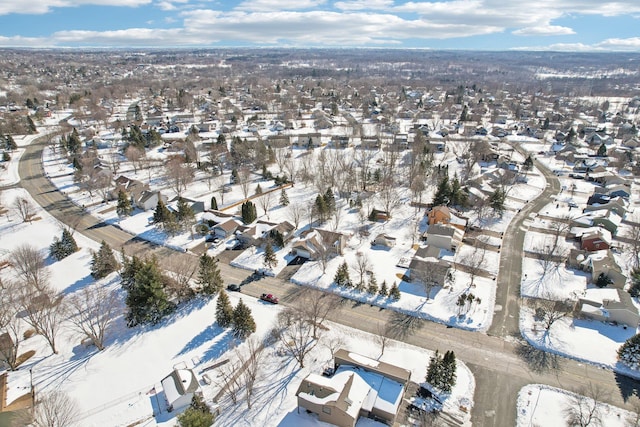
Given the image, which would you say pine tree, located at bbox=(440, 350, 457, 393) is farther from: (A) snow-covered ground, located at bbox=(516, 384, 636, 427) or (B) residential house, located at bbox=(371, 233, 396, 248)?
(B) residential house, located at bbox=(371, 233, 396, 248)

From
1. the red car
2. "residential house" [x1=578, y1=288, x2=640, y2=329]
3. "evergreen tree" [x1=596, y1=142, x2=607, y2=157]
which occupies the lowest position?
the red car

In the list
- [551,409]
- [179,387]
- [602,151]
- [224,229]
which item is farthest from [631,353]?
[602,151]

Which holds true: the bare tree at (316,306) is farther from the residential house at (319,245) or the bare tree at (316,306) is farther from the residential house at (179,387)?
the residential house at (179,387)

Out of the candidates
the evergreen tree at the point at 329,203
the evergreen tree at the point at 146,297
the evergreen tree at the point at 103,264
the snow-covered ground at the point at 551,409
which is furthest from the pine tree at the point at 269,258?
the snow-covered ground at the point at 551,409

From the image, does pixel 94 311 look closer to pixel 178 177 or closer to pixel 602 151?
pixel 178 177

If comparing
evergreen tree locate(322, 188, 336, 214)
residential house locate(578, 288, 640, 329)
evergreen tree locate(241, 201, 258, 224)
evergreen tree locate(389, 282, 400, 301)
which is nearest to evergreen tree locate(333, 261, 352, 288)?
evergreen tree locate(389, 282, 400, 301)

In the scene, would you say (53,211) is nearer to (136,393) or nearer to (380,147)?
(136,393)
